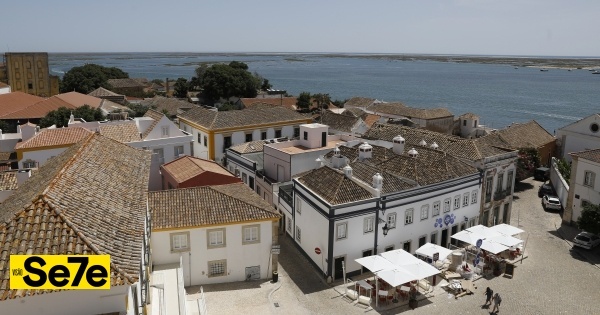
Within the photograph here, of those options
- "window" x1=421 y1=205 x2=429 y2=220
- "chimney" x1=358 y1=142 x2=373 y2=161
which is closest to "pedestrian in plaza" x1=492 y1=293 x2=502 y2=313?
"window" x1=421 y1=205 x2=429 y2=220

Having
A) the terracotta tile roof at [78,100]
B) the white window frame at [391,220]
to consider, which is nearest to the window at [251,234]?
the white window frame at [391,220]

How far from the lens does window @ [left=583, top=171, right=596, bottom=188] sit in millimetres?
30767

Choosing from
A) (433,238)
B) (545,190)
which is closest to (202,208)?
(433,238)

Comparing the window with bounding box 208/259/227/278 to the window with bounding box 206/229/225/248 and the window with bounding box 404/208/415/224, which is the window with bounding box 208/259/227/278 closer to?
the window with bounding box 206/229/225/248

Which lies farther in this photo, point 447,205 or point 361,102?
point 361,102

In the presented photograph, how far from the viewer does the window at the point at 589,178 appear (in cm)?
3077

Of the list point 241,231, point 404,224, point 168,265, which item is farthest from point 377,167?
point 168,265

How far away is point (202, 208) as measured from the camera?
23984 millimetres

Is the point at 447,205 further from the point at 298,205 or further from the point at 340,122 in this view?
the point at 340,122

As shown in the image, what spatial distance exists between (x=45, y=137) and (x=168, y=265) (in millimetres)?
17571

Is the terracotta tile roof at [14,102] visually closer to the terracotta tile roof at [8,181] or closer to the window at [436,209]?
the terracotta tile roof at [8,181]

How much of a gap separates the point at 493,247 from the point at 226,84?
67.2 meters

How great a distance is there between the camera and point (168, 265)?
2247 centimetres

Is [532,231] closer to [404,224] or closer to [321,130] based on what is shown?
[404,224]
